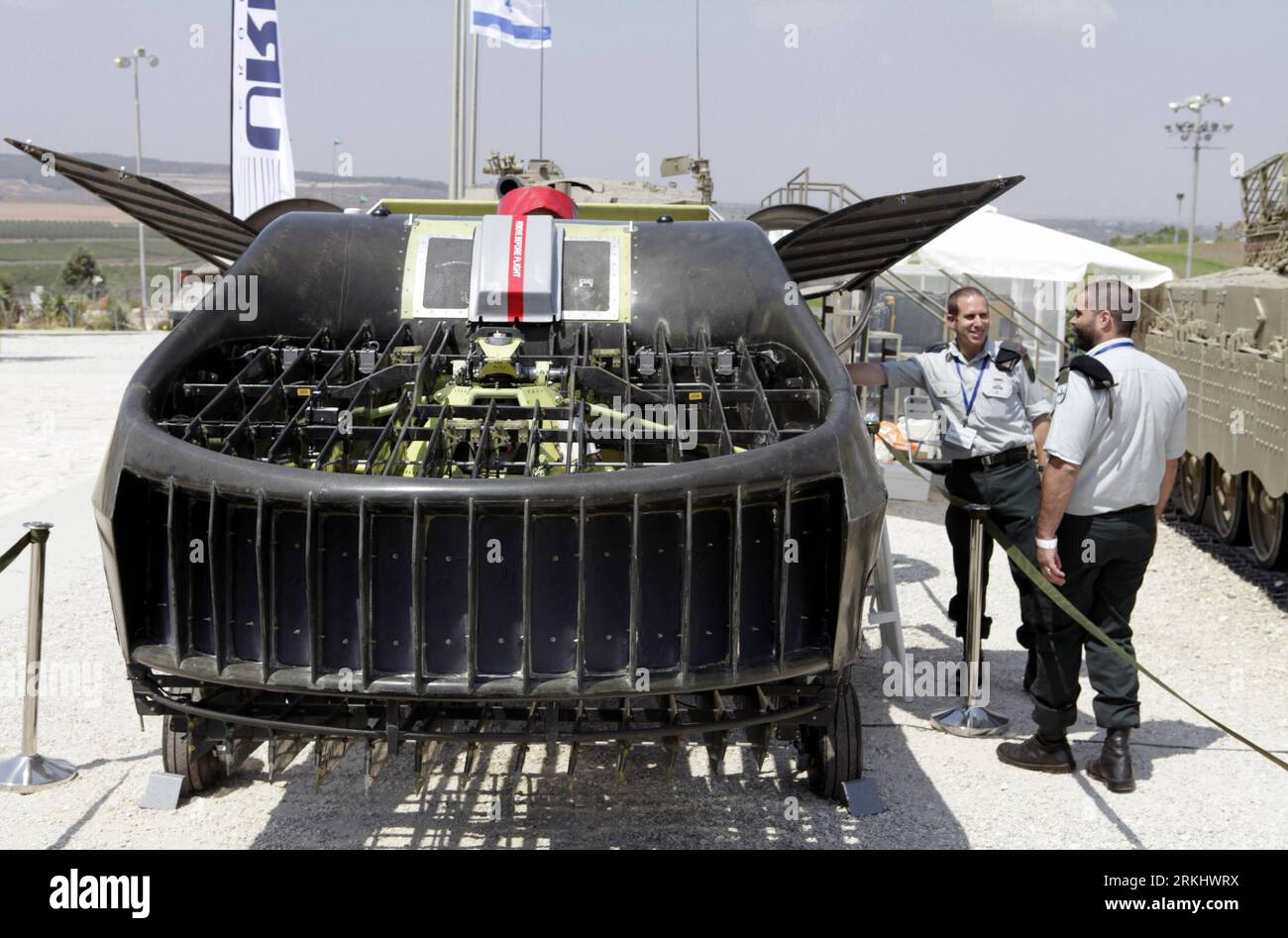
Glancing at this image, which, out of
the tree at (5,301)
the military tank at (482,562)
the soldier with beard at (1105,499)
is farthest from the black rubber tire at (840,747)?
the tree at (5,301)

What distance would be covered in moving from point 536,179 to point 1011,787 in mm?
8067

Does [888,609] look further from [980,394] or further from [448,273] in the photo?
[448,273]

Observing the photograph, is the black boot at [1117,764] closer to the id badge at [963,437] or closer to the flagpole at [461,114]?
the id badge at [963,437]

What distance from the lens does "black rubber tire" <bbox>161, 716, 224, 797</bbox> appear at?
4.86 meters

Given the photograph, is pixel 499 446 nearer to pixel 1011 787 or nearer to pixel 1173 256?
pixel 1011 787

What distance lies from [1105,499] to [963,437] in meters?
1.03

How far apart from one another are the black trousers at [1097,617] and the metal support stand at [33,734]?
4038 millimetres

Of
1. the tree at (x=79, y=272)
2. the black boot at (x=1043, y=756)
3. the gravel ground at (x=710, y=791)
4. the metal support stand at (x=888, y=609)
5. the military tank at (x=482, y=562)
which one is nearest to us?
the military tank at (x=482, y=562)

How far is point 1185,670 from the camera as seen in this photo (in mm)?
7043

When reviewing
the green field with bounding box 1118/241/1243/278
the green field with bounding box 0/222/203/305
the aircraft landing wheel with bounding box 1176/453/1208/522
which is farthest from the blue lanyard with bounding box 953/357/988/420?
the green field with bounding box 1118/241/1243/278

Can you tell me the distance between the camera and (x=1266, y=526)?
977cm

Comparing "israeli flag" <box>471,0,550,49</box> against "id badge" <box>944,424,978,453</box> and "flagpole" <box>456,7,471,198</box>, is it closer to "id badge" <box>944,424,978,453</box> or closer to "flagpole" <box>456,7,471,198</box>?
"flagpole" <box>456,7,471,198</box>

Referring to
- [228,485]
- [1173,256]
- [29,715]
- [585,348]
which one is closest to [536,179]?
[585,348]

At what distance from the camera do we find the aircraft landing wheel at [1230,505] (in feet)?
33.4
